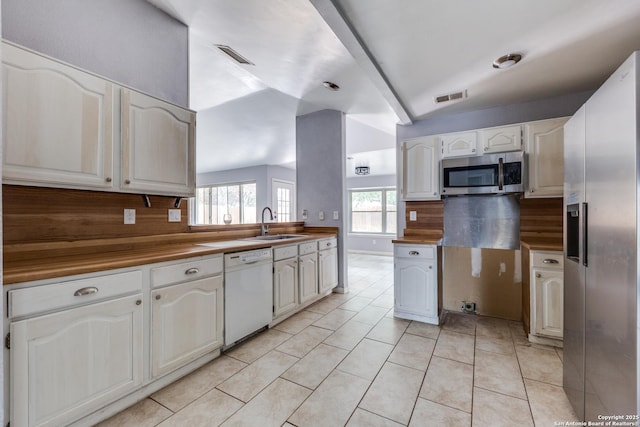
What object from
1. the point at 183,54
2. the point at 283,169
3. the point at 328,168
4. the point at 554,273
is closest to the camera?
the point at 554,273

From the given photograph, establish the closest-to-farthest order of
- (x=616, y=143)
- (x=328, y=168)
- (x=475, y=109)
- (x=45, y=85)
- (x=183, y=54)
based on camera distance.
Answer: (x=616, y=143) < (x=45, y=85) < (x=183, y=54) < (x=475, y=109) < (x=328, y=168)

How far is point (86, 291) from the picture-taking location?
1.37 meters

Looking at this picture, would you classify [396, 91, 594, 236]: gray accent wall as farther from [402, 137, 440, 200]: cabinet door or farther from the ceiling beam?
the ceiling beam

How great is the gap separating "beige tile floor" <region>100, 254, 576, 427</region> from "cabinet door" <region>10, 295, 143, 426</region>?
25 centimetres

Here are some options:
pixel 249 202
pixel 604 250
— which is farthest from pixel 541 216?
pixel 249 202

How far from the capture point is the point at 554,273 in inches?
89.7

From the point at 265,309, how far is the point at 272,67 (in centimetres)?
239

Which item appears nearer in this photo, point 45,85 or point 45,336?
point 45,336

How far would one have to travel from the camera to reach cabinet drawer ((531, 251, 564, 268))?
2.27m

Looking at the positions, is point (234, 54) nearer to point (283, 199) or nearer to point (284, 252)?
point (284, 252)

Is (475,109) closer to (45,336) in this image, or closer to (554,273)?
(554,273)

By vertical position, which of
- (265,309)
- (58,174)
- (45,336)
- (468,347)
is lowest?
(468,347)

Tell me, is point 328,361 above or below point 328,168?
below

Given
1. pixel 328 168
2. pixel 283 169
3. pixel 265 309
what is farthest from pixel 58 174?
pixel 283 169
